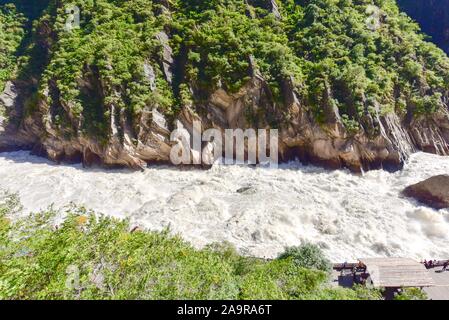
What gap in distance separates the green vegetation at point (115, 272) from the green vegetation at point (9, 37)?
38.3m

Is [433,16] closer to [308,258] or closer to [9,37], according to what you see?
[308,258]

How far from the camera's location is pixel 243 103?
114ft

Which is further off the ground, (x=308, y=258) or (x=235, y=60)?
(x=235, y=60)

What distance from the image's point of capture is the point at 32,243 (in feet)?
32.4

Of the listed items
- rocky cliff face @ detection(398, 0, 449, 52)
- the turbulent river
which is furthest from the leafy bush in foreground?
rocky cliff face @ detection(398, 0, 449, 52)

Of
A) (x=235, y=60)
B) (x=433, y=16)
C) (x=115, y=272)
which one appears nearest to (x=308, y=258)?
(x=115, y=272)

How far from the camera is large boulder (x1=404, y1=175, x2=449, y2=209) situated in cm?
2659

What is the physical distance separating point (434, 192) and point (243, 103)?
1929 cm

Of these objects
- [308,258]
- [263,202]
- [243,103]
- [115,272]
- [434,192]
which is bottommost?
[308,258]

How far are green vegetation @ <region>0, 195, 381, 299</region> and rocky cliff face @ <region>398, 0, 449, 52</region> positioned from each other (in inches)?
2133

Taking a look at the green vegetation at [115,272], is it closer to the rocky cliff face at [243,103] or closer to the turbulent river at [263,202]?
the turbulent river at [263,202]

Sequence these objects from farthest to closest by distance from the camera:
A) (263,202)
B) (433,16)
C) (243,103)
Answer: (433,16) → (243,103) → (263,202)
